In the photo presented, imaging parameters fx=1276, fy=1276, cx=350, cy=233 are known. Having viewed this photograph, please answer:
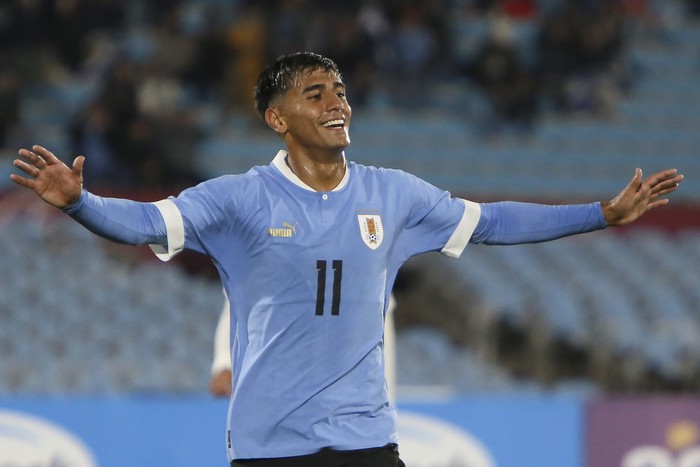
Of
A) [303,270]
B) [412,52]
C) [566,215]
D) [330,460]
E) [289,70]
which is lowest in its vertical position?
[330,460]

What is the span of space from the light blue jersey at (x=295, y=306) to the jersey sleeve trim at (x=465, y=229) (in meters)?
0.28

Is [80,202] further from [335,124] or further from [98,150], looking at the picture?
[98,150]

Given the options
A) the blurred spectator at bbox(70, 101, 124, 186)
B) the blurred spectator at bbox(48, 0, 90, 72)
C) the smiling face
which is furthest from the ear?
the blurred spectator at bbox(48, 0, 90, 72)

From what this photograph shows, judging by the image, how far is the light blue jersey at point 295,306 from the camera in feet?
12.4

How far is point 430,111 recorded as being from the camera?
13.9m

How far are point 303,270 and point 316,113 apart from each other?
0.52 metres

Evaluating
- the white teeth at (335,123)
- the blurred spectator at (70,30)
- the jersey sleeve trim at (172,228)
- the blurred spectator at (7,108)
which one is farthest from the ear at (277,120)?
the blurred spectator at (70,30)

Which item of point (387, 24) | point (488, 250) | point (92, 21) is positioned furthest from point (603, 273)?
point (92, 21)

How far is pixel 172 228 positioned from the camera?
147 inches

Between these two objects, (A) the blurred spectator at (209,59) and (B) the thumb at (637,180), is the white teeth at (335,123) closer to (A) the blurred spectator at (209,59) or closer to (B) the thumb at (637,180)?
(B) the thumb at (637,180)

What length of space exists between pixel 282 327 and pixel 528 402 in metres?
4.25

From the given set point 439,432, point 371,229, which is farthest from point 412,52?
point 371,229

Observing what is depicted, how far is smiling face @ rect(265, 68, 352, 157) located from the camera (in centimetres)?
399

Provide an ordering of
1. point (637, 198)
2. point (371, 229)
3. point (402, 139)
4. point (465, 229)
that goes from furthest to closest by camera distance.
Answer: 1. point (402, 139)
2. point (465, 229)
3. point (637, 198)
4. point (371, 229)
